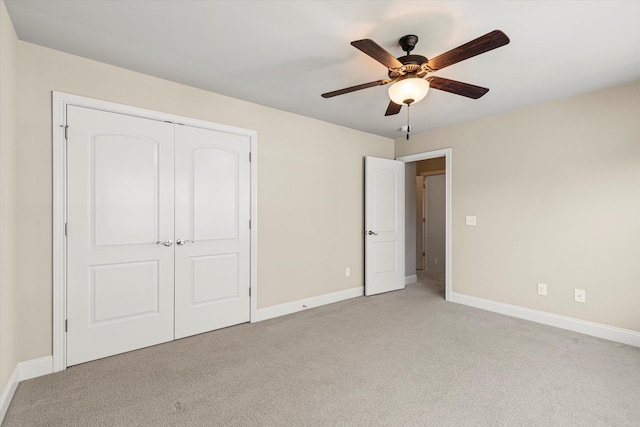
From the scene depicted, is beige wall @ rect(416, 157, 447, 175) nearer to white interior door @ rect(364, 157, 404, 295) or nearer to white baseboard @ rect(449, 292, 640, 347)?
white interior door @ rect(364, 157, 404, 295)

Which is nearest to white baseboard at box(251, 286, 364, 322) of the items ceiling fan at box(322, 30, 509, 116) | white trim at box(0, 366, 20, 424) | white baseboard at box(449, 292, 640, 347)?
white baseboard at box(449, 292, 640, 347)

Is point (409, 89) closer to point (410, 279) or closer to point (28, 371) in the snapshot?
point (28, 371)

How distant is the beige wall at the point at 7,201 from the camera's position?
5.96 feet

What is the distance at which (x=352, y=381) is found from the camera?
2221 millimetres

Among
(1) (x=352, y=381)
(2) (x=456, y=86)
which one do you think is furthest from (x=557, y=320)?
(2) (x=456, y=86)

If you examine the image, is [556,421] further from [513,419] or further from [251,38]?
[251,38]

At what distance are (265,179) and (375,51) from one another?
205 centimetres

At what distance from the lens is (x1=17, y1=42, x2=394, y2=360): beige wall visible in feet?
7.43

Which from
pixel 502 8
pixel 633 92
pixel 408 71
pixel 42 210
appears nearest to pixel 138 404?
pixel 42 210

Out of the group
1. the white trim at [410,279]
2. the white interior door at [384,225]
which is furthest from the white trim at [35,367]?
the white trim at [410,279]

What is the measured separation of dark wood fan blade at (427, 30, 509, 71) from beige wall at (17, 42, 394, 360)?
6.86ft

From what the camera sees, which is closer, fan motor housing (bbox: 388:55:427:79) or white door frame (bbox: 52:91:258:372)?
fan motor housing (bbox: 388:55:427:79)

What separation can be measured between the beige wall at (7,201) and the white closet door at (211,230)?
1113 millimetres

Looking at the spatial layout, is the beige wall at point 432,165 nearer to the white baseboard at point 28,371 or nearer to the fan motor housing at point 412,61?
the fan motor housing at point 412,61
